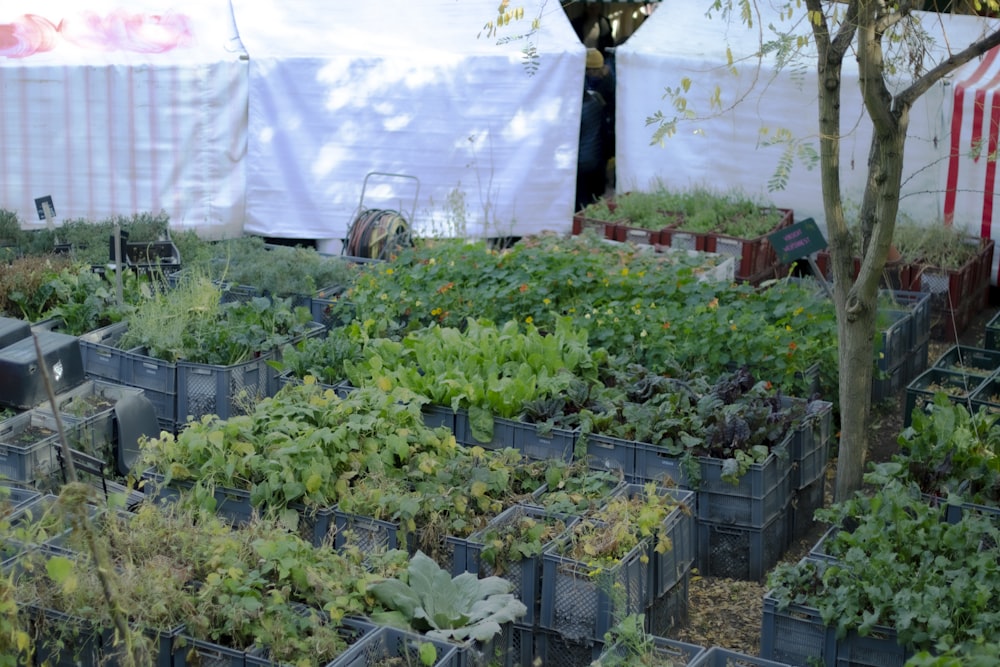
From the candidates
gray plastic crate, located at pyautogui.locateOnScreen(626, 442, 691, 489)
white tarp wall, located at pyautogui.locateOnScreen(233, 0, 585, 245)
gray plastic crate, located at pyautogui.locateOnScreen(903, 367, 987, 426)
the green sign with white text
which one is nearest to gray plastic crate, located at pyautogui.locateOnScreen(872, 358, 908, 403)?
gray plastic crate, located at pyautogui.locateOnScreen(903, 367, 987, 426)

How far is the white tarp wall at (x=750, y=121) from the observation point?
973cm

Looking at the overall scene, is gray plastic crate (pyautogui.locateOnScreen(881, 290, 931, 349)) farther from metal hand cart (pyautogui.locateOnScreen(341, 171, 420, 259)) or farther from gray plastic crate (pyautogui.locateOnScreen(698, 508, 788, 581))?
metal hand cart (pyautogui.locateOnScreen(341, 171, 420, 259))

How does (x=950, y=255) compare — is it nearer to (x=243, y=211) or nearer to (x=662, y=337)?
(x=662, y=337)

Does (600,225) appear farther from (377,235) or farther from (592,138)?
(592,138)

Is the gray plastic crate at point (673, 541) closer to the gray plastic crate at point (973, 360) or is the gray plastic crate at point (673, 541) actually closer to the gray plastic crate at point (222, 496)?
the gray plastic crate at point (222, 496)

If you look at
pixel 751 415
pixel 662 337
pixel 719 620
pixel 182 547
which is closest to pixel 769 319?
pixel 662 337

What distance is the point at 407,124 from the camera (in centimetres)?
1044

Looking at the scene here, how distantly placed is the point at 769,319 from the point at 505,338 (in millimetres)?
1679

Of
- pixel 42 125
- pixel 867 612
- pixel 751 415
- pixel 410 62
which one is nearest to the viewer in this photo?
pixel 867 612

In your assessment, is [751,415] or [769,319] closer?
[751,415]

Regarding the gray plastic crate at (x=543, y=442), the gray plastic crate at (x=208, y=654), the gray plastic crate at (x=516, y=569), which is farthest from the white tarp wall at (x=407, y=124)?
the gray plastic crate at (x=208, y=654)

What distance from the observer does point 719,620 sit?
5215mm

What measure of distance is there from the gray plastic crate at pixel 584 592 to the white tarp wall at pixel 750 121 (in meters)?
5.71

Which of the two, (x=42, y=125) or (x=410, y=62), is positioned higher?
(x=410, y=62)
